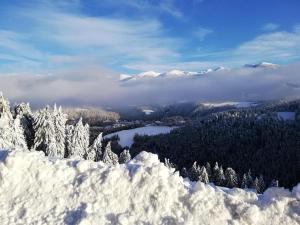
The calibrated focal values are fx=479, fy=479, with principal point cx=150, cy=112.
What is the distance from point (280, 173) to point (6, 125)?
10597cm

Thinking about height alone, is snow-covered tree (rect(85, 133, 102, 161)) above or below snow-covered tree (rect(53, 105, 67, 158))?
below

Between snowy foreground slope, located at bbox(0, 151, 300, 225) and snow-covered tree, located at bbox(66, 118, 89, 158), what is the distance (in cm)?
4383

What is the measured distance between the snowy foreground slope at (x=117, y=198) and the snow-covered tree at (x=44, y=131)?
3737 cm

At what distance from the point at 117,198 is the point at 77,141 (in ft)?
155

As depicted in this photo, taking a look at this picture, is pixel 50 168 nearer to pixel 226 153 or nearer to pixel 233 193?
pixel 233 193

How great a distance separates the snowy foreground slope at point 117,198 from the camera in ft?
57.1

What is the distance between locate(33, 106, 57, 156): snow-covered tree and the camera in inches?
2219

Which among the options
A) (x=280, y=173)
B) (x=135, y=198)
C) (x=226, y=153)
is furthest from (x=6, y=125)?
(x=226, y=153)

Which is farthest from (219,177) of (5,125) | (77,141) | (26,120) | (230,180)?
(5,125)

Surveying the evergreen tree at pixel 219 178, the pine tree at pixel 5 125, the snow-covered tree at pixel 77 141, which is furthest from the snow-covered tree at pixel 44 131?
the evergreen tree at pixel 219 178

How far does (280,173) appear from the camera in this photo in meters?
141

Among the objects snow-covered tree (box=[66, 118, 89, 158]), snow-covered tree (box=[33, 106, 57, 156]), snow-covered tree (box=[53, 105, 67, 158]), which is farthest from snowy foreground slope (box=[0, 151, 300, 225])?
snow-covered tree (box=[66, 118, 89, 158])

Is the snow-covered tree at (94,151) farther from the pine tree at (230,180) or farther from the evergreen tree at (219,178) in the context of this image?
the pine tree at (230,180)

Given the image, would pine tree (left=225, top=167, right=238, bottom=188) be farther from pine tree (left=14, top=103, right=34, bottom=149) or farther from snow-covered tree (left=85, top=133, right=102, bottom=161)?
pine tree (left=14, top=103, right=34, bottom=149)
